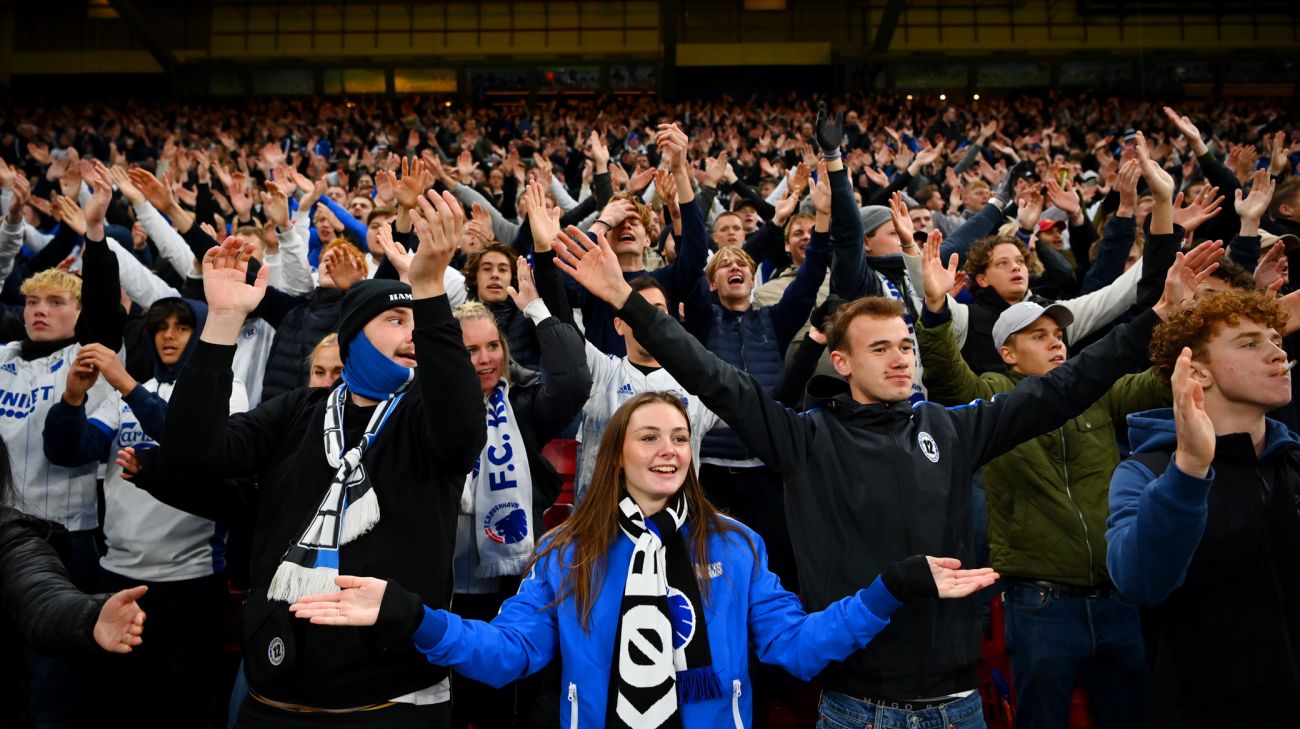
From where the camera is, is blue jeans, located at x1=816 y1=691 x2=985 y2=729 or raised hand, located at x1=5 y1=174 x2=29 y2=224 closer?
blue jeans, located at x1=816 y1=691 x2=985 y2=729

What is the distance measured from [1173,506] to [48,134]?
1763cm

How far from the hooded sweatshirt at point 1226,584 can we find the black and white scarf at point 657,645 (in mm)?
990

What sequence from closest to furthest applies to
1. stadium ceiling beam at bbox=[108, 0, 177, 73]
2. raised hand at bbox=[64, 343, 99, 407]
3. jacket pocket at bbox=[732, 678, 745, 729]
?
jacket pocket at bbox=[732, 678, 745, 729]
raised hand at bbox=[64, 343, 99, 407]
stadium ceiling beam at bbox=[108, 0, 177, 73]

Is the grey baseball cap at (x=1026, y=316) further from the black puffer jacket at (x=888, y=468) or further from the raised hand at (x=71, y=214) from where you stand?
the raised hand at (x=71, y=214)

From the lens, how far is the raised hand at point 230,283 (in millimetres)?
2160

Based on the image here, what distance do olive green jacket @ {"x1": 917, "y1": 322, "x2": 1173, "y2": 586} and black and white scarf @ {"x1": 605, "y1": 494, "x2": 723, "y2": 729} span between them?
124cm

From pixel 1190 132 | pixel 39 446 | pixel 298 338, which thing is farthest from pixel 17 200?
pixel 1190 132

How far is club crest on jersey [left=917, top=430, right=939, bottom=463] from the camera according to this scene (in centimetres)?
238

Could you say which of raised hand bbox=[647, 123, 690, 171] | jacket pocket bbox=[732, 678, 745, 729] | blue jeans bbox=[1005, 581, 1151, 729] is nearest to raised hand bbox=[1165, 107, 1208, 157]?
raised hand bbox=[647, 123, 690, 171]

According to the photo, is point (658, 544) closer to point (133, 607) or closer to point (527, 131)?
point (133, 607)

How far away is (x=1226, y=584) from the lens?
6.59 feet

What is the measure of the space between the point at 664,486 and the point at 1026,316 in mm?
1625

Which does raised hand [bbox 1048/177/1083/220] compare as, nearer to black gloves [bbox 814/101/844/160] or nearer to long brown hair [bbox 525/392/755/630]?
black gloves [bbox 814/101/844/160]

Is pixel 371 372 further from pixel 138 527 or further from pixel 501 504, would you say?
pixel 138 527
